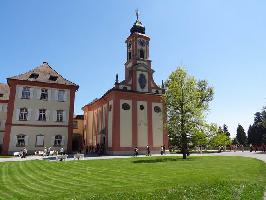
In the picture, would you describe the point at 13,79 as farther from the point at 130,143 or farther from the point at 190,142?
the point at 190,142

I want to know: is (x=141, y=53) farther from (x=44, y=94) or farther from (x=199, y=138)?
(x=199, y=138)

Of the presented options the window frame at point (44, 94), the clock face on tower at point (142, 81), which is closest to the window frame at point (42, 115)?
the window frame at point (44, 94)

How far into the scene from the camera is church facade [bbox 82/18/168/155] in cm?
4362

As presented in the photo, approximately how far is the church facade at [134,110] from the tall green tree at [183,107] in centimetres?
951

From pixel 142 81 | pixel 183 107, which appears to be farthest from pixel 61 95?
pixel 183 107

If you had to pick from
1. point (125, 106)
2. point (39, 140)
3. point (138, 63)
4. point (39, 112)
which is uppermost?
point (138, 63)

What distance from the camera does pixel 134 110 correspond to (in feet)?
148

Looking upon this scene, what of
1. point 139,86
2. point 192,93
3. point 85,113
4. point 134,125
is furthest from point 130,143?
point 85,113

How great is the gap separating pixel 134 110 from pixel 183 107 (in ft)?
39.1

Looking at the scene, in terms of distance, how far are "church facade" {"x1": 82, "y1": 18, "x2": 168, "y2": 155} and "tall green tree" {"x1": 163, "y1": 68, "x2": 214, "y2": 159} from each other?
9.51m

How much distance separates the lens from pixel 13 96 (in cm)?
4191

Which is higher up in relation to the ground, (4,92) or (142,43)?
(142,43)

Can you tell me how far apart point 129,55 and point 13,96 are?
21.3 m

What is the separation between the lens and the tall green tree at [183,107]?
3428 centimetres
